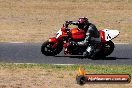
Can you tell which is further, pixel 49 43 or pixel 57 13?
pixel 57 13

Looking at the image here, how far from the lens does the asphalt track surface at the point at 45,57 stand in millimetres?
19828

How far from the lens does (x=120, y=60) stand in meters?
20.4

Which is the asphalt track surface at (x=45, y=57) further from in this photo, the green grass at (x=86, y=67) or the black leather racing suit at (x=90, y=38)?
the green grass at (x=86, y=67)

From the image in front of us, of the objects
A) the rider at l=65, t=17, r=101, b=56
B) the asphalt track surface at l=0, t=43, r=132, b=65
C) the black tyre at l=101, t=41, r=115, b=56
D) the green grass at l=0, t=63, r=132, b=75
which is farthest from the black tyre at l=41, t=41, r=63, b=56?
the green grass at l=0, t=63, r=132, b=75

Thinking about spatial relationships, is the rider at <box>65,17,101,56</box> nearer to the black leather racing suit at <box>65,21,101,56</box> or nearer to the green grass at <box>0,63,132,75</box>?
the black leather racing suit at <box>65,21,101,56</box>

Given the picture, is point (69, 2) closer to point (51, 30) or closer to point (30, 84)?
point (51, 30)

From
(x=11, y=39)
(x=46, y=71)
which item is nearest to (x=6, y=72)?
(x=46, y=71)

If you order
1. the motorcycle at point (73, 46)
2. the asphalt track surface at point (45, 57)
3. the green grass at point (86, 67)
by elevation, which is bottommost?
the asphalt track surface at point (45, 57)

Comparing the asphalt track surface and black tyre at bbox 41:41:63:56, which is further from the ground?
black tyre at bbox 41:41:63:56

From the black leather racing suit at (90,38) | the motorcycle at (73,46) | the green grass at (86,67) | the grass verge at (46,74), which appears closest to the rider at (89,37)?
the black leather racing suit at (90,38)

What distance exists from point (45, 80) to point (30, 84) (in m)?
0.80

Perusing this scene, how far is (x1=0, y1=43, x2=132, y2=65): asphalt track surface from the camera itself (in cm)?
1983

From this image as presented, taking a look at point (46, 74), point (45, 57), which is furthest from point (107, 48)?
point (46, 74)

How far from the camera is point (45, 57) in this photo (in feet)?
67.7
